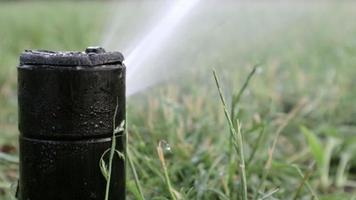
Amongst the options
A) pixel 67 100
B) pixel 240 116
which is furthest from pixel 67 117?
pixel 240 116

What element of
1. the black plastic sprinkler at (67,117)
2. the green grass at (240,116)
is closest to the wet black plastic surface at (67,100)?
the black plastic sprinkler at (67,117)

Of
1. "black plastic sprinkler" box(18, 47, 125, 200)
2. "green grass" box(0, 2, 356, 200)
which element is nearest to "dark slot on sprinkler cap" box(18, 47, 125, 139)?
"black plastic sprinkler" box(18, 47, 125, 200)

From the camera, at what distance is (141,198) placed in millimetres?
1071

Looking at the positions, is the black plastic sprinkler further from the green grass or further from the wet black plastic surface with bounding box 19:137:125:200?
the green grass

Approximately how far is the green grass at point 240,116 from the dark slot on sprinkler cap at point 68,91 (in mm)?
138

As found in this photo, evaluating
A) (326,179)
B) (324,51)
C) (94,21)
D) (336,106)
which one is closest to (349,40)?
(324,51)

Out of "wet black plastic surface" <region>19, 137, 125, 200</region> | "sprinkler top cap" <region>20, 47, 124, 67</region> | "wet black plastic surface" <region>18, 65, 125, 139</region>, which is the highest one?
"sprinkler top cap" <region>20, 47, 124, 67</region>

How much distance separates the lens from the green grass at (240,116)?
1.29 m

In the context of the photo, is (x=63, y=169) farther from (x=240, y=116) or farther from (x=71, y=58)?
(x=240, y=116)

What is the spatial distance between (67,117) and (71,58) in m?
0.08

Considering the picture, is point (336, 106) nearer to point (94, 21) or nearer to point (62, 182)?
point (62, 182)

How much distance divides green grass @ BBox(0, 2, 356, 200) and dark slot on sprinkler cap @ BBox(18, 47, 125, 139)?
5.4 inches

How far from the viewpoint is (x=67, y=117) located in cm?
90

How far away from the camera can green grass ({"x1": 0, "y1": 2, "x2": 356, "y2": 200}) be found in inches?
50.8
